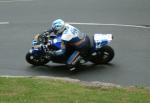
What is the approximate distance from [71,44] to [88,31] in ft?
13.9

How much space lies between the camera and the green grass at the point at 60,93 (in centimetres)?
982

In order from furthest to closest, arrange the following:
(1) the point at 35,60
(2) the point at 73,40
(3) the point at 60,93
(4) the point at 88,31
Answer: (4) the point at 88,31
(1) the point at 35,60
(2) the point at 73,40
(3) the point at 60,93

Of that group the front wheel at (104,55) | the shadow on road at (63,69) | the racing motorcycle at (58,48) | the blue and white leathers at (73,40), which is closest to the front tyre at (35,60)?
the racing motorcycle at (58,48)

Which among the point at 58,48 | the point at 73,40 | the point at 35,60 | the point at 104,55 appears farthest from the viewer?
the point at 35,60

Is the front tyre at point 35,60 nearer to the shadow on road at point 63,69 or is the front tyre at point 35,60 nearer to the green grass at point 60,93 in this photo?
the shadow on road at point 63,69

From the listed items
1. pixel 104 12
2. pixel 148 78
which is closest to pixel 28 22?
pixel 104 12

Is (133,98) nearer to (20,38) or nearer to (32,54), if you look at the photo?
(32,54)

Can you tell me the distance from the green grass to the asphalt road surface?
92.7 inches

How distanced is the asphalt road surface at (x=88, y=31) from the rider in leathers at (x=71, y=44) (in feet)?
1.23

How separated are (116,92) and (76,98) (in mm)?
1282

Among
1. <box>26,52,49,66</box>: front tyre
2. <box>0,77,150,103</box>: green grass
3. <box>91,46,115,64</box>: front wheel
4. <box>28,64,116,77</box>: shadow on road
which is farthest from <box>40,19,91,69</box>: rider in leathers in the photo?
<box>0,77,150,103</box>: green grass

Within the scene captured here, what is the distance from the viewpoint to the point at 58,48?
603 inches

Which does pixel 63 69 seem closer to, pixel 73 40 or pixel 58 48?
pixel 58 48

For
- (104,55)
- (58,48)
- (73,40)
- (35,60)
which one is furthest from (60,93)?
(35,60)
